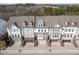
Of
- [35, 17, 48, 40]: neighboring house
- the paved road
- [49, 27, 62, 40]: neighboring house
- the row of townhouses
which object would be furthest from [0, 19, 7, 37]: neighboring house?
[49, 27, 62, 40]: neighboring house

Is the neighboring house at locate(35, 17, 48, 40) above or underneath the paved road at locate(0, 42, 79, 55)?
above

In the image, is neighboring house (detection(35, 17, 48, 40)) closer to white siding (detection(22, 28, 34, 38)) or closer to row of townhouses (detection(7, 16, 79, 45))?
row of townhouses (detection(7, 16, 79, 45))

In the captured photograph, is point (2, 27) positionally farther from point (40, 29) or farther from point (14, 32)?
point (40, 29)

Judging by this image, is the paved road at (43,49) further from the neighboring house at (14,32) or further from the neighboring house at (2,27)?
the neighboring house at (2,27)

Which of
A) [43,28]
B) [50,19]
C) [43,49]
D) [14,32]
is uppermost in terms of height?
[50,19]

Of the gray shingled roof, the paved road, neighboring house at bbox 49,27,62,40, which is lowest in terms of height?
the paved road

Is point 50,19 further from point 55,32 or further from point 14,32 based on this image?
point 14,32

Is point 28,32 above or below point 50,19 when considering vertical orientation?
below

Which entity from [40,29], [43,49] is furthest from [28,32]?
[43,49]
